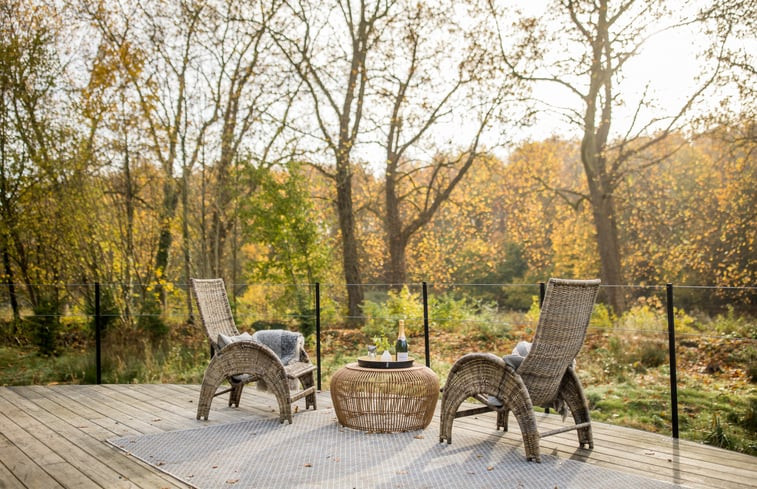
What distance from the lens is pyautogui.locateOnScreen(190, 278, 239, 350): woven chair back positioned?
4.75m

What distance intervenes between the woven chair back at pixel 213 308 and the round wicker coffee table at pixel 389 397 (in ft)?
4.10

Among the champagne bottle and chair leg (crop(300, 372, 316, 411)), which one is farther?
chair leg (crop(300, 372, 316, 411))

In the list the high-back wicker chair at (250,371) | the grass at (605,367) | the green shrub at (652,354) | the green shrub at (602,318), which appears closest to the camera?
the high-back wicker chair at (250,371)

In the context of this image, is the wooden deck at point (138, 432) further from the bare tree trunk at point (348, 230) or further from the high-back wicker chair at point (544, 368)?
the bare tree trunk at point (348, 230)

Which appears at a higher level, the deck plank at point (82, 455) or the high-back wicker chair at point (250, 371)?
the high-back wicker chair at point (250, 371)

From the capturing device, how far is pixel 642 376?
263 inches

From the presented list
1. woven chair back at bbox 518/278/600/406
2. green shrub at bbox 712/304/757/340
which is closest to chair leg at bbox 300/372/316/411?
woven chair back at bbox 518/278/600/406

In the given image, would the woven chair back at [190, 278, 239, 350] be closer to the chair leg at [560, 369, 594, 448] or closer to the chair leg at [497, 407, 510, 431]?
the chair leg at [497, 407, 510, 431]

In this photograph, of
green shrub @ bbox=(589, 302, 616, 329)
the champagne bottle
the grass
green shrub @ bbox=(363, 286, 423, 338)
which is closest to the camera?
the champagne bottle

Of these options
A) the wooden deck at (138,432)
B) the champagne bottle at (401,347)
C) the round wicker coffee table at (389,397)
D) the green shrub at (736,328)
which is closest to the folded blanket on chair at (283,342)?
the wooden deck at (138,432)

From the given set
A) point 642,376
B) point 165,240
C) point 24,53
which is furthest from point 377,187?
point 642,376

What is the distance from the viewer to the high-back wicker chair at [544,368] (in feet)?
11.2

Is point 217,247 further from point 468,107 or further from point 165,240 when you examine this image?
point 468,107

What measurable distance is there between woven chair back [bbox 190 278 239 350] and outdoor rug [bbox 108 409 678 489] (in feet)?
2.71
